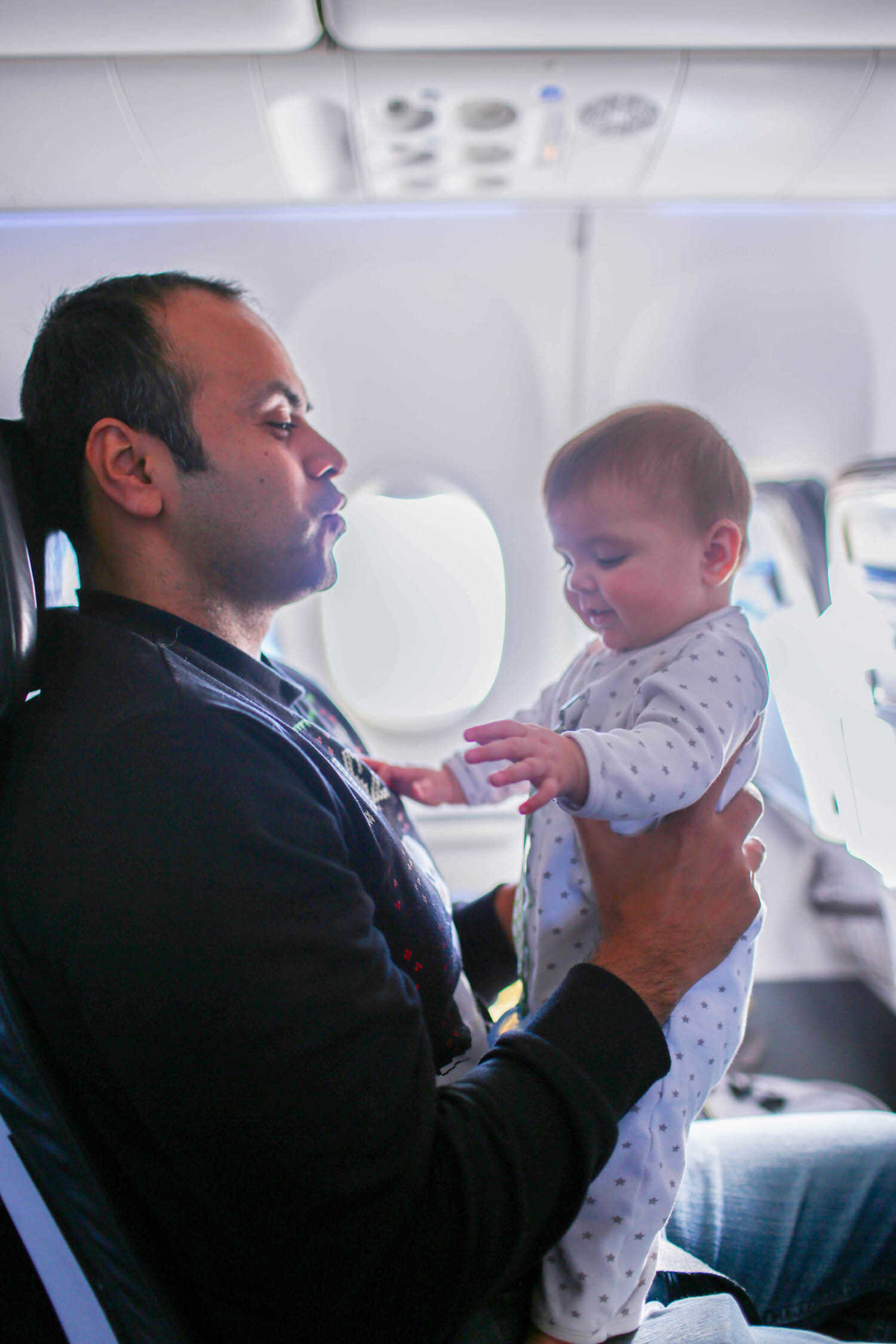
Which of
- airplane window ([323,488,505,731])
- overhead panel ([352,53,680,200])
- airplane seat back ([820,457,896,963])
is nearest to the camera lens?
overhead panel ([352,53,680,200])

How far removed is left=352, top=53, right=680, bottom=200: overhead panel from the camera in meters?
1.38

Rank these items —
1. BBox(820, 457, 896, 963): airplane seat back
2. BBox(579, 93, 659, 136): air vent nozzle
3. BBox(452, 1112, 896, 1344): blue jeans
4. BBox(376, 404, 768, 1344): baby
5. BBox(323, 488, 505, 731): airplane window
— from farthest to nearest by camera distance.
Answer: BBox(323, 488, 505, 731): airplane window
BBox(820, 457, 896, 963): airplane seat back
BBox(579, 93, 659, 136): air vent nozzle
BBox(452, 1112, 896, 1344): blue jeans
BBox(376, 404, 768, 1344): baby

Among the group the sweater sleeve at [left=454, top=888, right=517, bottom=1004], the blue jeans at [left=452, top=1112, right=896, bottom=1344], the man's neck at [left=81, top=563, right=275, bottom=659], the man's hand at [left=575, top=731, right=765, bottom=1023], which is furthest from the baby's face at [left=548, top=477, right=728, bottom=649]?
the blue jeans at [left=452, top=1112, right=896, bottom=1344]

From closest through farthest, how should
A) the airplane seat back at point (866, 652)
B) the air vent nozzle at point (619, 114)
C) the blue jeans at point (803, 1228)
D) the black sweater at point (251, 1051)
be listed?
the black sweater at point (251, 1051) → the blue jeans at point (803, 1228) → the air vent nozzle at point (619, 114) → the airplane seat back at point (866, 652)

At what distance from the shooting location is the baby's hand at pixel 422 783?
1.27m

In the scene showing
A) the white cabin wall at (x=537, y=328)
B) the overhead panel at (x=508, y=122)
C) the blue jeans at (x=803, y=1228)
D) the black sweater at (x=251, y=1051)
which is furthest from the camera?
the white cabin wall at (x=537, y=328)

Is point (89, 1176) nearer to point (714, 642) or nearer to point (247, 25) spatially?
point (714, 642)

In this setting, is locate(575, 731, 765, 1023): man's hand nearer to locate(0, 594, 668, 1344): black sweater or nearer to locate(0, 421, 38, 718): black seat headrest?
locate(0, 594, 668, 1344): black sweater

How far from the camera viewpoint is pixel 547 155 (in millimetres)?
1678

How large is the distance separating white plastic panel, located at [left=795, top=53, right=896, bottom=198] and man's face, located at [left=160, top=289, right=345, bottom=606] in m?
1.37

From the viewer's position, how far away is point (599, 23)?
4.10 ft

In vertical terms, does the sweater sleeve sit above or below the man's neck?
below

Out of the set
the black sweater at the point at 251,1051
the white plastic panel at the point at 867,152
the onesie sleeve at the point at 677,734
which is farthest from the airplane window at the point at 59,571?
the white plastic panel at the point at 867,152

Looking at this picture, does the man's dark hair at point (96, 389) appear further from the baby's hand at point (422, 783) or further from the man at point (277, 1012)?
the baby's hand at point (422, 783)
